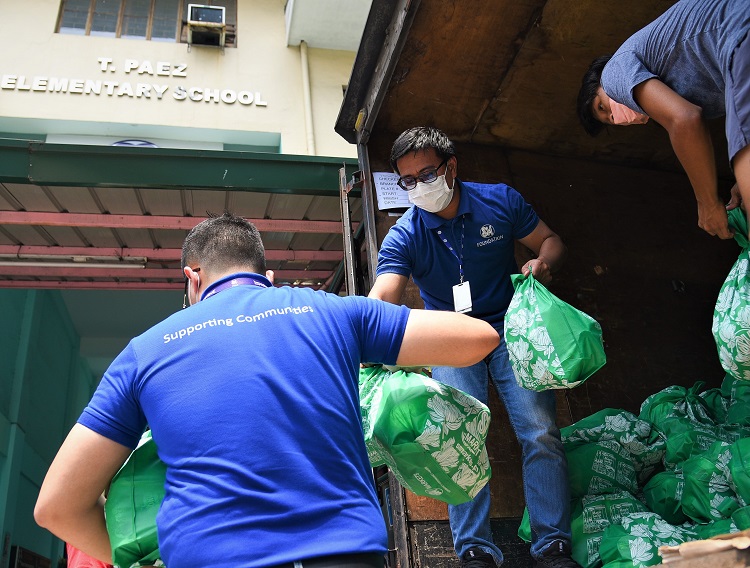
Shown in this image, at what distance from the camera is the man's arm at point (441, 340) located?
1.57 meters

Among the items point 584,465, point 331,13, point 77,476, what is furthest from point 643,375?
point 331,13

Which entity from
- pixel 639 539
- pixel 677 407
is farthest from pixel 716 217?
pixel 677 407

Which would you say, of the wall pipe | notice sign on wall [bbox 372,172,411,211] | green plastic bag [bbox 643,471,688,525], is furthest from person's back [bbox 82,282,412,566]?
the wall pipe

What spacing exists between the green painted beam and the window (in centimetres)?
588

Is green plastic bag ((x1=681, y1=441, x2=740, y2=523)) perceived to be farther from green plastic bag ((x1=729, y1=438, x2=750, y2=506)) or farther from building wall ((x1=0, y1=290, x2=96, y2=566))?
building wall ((x1=0, y1=290, x2=96, y2=566))

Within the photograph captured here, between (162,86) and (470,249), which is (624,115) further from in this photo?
(162,86)

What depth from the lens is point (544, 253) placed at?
2701mm

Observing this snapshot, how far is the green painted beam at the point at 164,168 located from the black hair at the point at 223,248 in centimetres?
289

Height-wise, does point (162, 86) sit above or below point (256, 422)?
above

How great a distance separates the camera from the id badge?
257 cm

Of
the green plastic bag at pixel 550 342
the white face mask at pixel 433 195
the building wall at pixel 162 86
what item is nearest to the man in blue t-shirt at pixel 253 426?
the green plastic bag at pixel 550 342

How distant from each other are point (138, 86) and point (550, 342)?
8255mm

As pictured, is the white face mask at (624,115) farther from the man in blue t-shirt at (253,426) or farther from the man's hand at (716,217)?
the man in blue t-shirt at (253,426)

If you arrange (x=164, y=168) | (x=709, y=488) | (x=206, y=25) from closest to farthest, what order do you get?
(x=709, y=488), (x=164, y=168), (x=206, y=25)
